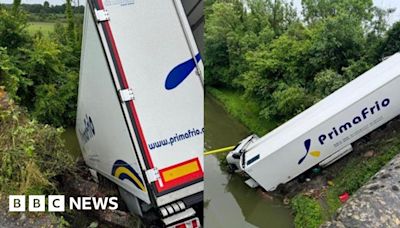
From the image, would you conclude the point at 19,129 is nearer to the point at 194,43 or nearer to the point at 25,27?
the point at 194,43

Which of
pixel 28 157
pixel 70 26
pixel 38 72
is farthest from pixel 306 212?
pixel 70 26

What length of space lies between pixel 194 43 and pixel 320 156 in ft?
15.4

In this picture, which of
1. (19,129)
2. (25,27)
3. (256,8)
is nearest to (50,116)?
(25,27)

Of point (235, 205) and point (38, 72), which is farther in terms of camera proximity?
point (38, 72)

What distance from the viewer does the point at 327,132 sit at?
7512mm

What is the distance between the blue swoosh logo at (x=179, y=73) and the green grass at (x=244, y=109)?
22.9 ft

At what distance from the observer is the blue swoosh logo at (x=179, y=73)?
3.92 metres

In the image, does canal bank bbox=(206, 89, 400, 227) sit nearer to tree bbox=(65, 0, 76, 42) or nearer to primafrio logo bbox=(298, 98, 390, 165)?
primafrio logo bbox=(298, 98, 390, 165)

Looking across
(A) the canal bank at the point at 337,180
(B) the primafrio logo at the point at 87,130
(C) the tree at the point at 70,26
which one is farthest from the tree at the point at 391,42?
(C) the tree at the point at 70,26

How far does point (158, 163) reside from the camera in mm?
4066

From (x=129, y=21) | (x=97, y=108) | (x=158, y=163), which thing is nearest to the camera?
(x=129, y=21)

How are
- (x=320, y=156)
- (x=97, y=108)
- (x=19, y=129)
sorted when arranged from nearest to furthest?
(x=97, y=108)
(x=19, y=129)
(x=320, y=156)

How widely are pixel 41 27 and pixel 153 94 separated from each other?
8567 millimetres

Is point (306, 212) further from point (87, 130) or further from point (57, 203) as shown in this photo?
point (57, 203)
